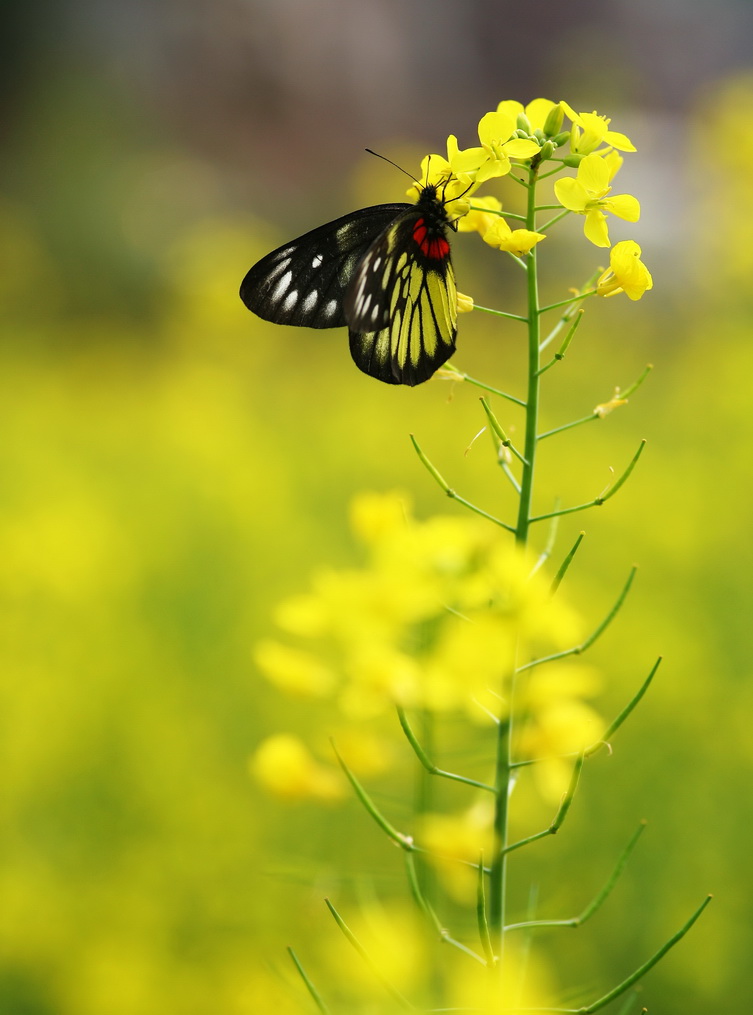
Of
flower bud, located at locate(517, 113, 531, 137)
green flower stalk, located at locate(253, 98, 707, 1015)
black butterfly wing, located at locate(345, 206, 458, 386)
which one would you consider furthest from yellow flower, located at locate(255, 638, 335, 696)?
flower bud, located at locate(517, 113, 531, 137)

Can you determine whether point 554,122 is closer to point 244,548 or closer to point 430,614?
point 430,614

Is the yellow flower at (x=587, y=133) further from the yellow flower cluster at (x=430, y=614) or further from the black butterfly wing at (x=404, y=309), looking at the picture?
the yellow flower cluster at (x=430, y=614)

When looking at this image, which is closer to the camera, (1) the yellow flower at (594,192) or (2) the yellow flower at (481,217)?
(1) the yellow flower at (594,192)

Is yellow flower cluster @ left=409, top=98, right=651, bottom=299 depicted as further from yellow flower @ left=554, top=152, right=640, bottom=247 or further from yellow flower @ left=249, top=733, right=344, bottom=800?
yellow flower @ left=249, top=733, right=344, bottom=800

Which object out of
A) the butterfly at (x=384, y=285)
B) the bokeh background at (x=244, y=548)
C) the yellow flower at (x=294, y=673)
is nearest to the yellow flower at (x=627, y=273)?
the butterfly at (x=384, y=285)

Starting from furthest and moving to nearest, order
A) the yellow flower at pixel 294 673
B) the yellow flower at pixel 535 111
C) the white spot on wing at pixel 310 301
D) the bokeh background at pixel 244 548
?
the bokeh background at pixel 244 548 → the white spot on wing at pixel 310 301 → the yellow flower at pixel 294 673 → the yellow flower at pixel 535 111
